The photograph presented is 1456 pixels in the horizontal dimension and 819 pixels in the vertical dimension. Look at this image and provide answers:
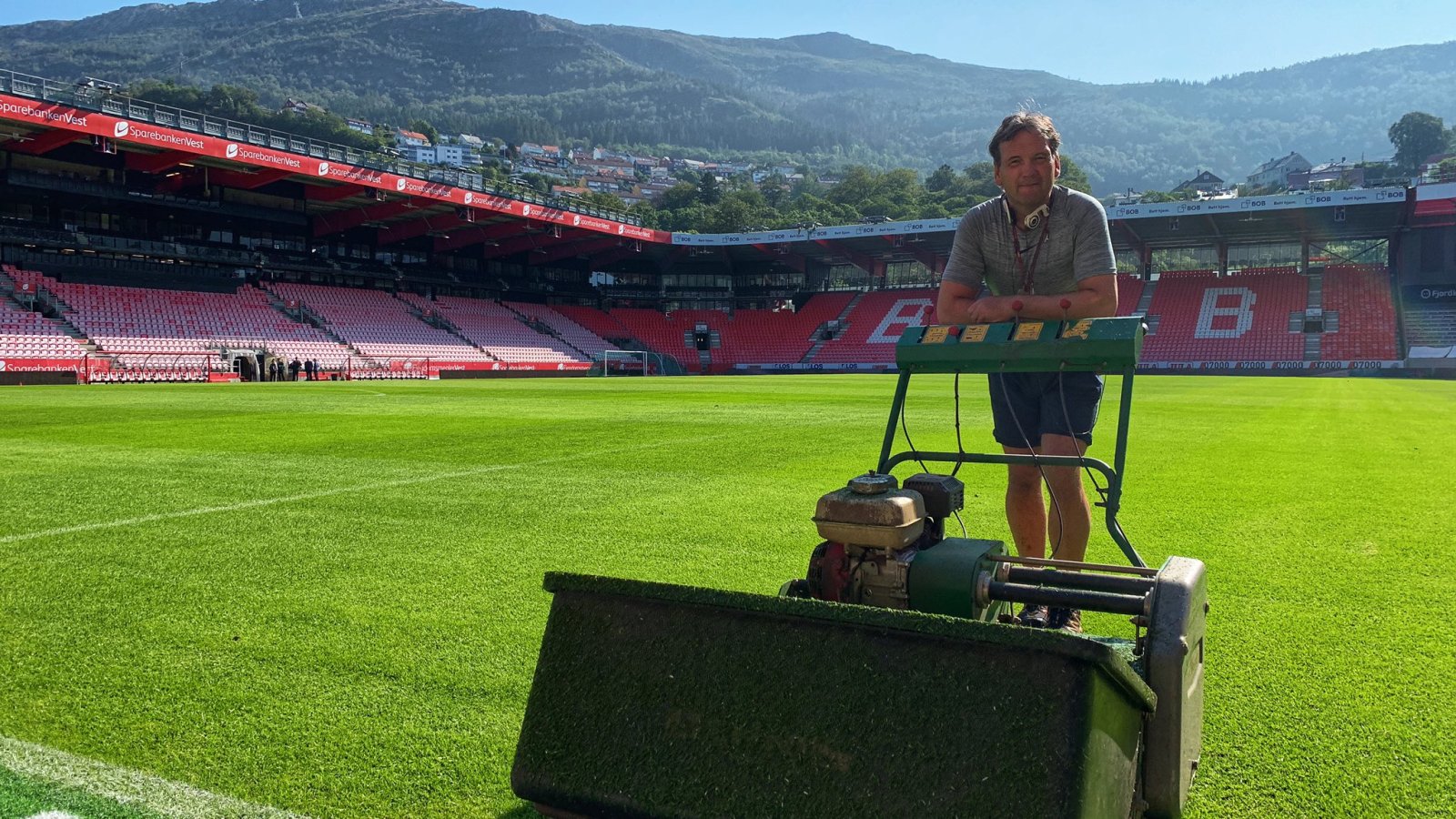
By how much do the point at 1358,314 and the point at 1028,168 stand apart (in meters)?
51.7

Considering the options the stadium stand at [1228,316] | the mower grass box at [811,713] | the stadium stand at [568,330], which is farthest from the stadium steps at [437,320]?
the mower grass box at [811,713]

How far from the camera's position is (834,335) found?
5547cm

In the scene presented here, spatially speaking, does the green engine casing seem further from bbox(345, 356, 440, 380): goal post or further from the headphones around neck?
bbox(345, 356, 440, 380): goal post

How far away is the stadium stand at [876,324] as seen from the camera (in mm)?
51625

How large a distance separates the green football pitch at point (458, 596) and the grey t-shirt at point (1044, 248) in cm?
126

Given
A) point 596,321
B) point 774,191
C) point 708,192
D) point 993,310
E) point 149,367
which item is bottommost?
point 149,367

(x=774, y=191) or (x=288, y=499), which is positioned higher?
(x=774, y=191)

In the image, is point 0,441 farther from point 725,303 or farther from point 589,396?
point 725,303

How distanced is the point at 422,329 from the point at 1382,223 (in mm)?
48278

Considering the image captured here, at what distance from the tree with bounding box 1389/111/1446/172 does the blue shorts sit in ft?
413

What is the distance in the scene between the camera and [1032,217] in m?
3.00

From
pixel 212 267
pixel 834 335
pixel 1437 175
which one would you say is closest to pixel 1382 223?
pixel 1437 175

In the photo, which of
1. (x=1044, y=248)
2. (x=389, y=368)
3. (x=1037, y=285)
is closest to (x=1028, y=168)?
(x=1044, y=248)

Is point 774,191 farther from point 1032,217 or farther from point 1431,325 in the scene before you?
point 1032,217
